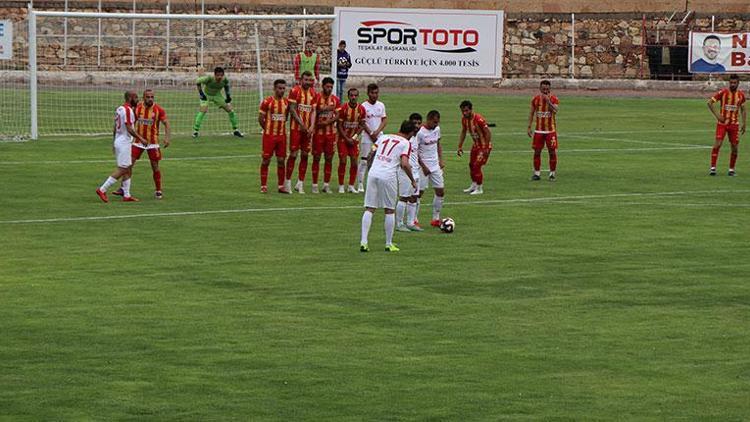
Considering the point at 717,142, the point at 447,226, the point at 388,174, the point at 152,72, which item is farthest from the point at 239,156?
the point at 152,72

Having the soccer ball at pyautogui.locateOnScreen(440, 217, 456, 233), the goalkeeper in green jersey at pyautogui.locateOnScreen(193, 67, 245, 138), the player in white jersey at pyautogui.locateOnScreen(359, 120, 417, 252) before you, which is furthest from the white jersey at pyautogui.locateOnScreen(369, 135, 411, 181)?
the goalkeeper in green jersey at pyautogui.locateOnScreen(193, 67, 245, 138)

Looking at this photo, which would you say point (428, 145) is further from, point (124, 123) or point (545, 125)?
Answer: point (545, 125)

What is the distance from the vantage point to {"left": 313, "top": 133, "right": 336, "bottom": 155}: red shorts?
30109 millimetres

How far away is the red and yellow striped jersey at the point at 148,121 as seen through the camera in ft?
93.9

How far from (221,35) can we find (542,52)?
42.4 ft

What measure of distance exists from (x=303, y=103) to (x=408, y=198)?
571cm

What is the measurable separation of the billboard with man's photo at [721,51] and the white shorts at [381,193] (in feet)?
124

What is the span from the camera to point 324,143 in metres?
30.1

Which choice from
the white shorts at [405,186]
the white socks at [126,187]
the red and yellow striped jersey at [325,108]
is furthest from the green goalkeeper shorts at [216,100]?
the white shorts at [405,186]

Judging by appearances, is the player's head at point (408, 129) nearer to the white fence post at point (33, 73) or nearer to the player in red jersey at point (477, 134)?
the player in red jersey at point (477, 134)

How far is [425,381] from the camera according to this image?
1522 cm

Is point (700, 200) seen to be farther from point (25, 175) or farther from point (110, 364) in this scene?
point (110, 364)

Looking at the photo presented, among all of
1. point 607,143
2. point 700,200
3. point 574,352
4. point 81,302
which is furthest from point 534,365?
point 607,143

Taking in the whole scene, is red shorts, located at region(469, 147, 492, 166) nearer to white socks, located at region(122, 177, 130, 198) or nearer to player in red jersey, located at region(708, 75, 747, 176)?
white socks, located at region(122, 177, 130, 198)
